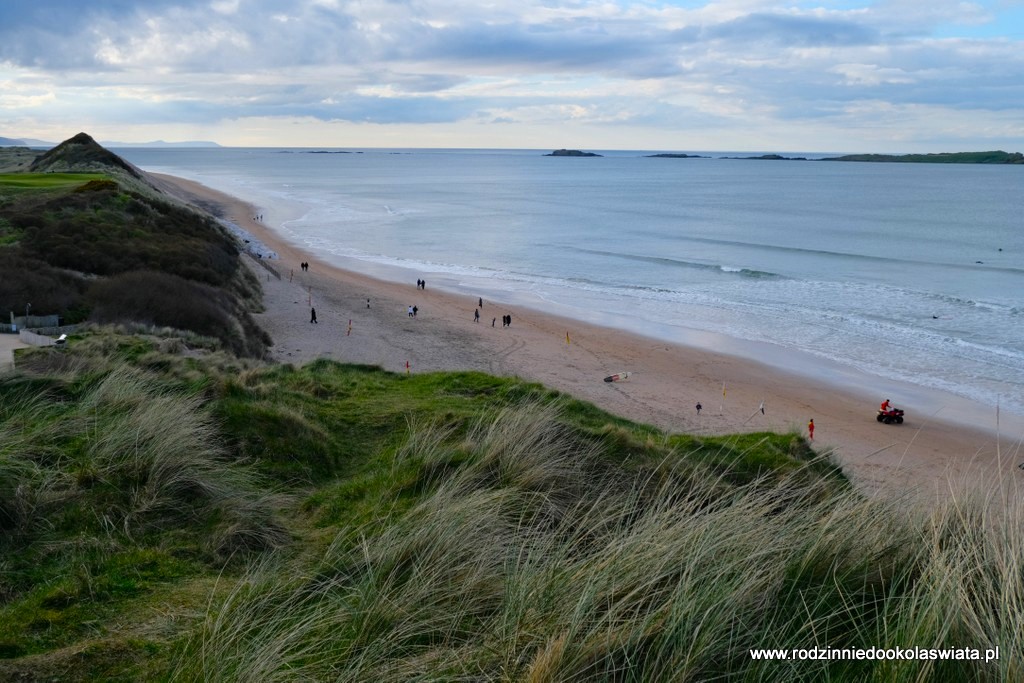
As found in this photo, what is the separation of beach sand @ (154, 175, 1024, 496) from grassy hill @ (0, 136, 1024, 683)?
Result: 35.9 ft

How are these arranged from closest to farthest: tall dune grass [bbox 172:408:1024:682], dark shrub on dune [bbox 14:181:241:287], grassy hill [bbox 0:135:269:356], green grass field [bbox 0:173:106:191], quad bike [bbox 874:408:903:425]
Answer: tall dune grass [bbox 172:408:1024:682] → grassy hill [bbox 0:135:269:356] → quad bike [bbox 874:408:903:425] → dark shrub on dune [bbox 14:181:241:287] → green grass field [bbox 0:173:106:191]

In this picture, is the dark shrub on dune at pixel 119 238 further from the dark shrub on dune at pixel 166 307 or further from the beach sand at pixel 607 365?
the beach sand at pixel 607 365

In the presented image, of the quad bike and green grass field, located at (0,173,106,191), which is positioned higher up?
green grass field, located at (0,173,106,191)

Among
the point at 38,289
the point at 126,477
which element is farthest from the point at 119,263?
the point at 126,477

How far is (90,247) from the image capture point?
86.1 ft

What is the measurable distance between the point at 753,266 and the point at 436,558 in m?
48.0

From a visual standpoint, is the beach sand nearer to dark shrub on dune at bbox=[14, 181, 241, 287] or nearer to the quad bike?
the quad bike

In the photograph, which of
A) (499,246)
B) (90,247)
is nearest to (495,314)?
(90,247)

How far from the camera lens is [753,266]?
49.2 meters

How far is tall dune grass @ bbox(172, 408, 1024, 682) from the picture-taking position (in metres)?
3.07

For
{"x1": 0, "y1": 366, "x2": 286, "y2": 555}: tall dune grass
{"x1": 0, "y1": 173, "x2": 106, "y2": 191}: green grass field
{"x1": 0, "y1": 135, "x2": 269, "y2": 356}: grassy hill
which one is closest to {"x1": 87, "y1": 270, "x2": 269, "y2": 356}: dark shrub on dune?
{"x1": 0, "y1": 135, "x2": 269, "y2": 356}: grassy hill

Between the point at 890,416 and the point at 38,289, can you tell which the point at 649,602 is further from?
the point at 890,416

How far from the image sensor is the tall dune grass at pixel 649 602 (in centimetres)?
307

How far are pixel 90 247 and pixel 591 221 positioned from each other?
187 ft
